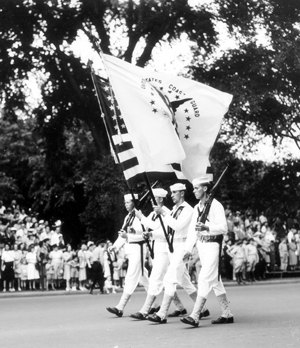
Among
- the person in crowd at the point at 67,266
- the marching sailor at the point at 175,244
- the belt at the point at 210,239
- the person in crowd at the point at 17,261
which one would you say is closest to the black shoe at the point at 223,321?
the marching sailor at the point at 175,244

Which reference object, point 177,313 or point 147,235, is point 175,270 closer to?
point 147,235

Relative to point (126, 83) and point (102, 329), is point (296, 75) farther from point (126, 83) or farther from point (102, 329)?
point (102, 329)

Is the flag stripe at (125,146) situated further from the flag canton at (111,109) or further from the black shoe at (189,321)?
the black shoe at (189,321)

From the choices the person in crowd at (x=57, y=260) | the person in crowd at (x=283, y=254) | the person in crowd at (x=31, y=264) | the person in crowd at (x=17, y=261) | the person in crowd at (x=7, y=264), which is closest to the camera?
the person in crowd at (x=7, y=264)

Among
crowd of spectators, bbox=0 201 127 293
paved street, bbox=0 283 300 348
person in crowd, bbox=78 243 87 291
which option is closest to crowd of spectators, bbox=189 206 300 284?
crowd of spectators, bbox=0 201 127 293

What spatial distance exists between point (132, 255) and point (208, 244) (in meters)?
2.80

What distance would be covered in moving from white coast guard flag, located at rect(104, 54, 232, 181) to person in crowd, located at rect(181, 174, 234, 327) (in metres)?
1.33

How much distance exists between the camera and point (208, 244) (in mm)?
13109

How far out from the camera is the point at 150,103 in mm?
14672

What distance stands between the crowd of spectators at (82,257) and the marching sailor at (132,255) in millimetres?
11425

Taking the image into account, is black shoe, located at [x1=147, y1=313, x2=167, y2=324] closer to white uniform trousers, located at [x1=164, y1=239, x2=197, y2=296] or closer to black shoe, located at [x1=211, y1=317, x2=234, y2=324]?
white uniform trousers, located at [x1=164, y1=239, x2=197, y2=296]

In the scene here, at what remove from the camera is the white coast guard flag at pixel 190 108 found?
14711 mm

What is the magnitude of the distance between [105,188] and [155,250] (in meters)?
17.6

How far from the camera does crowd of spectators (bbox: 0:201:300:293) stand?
29797 mm
